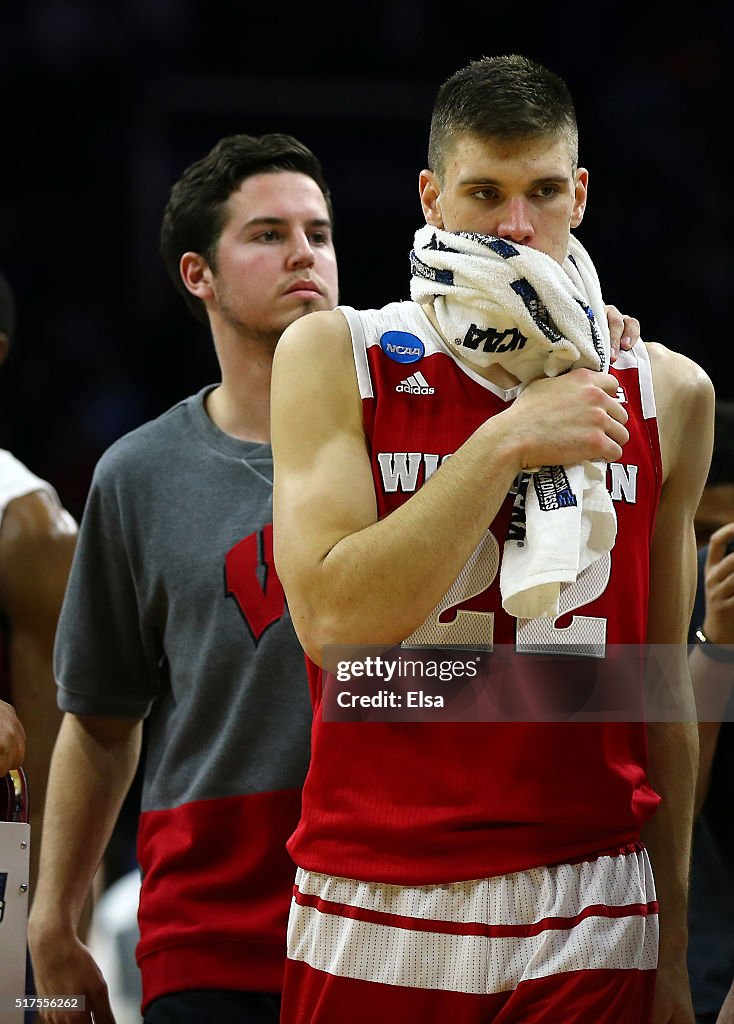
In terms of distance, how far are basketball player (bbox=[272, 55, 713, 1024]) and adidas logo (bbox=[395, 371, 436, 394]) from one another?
1cm

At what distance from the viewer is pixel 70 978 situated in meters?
2.79

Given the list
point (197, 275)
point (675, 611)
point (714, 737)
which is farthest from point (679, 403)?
point (197, 275)

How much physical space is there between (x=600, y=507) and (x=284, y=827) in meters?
1.07

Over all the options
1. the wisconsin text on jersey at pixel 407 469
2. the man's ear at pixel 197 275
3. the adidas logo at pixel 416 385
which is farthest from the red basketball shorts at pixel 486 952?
the man's ear at pixel 197 275

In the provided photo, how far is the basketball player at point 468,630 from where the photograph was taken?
1889mm

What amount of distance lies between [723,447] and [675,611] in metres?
0.88

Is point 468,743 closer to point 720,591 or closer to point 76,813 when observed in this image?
point 720,591

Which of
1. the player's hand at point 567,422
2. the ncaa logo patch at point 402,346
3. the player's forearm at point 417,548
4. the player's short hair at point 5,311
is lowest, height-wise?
the player's forearm at point 417,548

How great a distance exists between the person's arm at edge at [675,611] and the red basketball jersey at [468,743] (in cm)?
7

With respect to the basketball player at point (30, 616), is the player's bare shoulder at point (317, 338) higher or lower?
higher

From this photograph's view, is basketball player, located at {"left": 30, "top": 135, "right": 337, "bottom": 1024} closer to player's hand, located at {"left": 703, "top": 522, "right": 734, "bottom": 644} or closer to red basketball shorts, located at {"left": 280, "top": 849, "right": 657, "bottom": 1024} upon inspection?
red basketball shorts, located at {"left": 280, "top": 849, "right": 657, "bottom": 1024}

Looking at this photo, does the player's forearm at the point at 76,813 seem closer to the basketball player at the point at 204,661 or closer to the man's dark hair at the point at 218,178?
the basketball player at the point at 204,661

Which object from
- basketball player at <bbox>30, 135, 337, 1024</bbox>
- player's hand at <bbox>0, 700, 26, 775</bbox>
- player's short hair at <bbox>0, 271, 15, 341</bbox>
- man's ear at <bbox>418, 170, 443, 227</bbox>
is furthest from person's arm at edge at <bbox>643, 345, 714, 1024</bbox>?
player's short hair at <bbox>0, 271, 15, 341</bbox>

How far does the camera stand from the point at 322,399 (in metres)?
2.03
